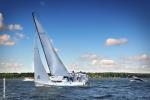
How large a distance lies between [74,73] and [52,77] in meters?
7.01

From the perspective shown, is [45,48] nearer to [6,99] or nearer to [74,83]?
[74,83]

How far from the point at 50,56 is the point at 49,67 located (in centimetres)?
229

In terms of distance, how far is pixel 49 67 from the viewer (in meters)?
78.8

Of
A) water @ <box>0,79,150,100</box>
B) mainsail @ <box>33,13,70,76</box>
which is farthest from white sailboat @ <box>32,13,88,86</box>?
water @ <box>0,79,150,100</box>

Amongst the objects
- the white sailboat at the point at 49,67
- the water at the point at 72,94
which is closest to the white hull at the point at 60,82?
the white sailboat at the point at 49,67

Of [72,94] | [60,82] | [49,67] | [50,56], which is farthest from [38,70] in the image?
[72,94]

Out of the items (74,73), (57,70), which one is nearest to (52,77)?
(57,70)

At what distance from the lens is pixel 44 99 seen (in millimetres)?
53812

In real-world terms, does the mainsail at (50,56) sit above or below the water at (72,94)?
above

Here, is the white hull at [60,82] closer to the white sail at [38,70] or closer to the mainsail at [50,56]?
the white sail at [38,70]

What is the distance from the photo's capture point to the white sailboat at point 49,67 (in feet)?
250

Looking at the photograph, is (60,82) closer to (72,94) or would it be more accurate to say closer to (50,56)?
(50,56)

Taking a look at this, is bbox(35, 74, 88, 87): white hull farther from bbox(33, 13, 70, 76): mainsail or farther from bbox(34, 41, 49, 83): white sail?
bbox(33, 13, 70, 76): mainsail

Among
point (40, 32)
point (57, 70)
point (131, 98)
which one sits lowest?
point (131, 98)
